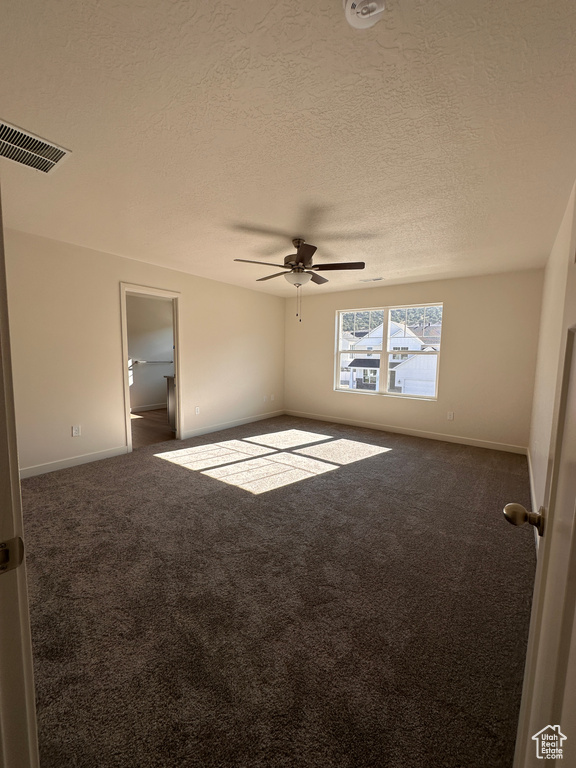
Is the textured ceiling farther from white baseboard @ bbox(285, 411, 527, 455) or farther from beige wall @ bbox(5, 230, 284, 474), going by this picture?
white baseboard @ bbox(285, 411, 527, 455)

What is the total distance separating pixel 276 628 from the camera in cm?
163

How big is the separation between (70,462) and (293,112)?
158 inches

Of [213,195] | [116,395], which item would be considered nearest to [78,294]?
[116,395]

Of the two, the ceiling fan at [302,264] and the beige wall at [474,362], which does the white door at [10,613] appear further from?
the beige wall at [474,362]

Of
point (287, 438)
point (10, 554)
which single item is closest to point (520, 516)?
point (10, 554)

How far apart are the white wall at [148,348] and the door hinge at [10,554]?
676 cm

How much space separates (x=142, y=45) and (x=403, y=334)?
4.93m

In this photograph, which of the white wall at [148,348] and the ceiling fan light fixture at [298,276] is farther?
the white wall at [148,348]

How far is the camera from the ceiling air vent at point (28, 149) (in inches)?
A: 67.6

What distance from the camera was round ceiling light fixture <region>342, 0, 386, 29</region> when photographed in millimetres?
1040

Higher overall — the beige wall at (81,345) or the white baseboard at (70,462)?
the beige wall at (81,345)

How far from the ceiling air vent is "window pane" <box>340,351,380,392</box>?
4902 millimetres


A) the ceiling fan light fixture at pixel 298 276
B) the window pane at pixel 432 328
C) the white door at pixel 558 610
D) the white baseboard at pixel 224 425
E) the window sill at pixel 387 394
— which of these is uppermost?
the ceiling fan light fixture at pixel 298 276

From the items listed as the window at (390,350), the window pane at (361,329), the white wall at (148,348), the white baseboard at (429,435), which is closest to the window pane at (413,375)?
the window at (390,350)
